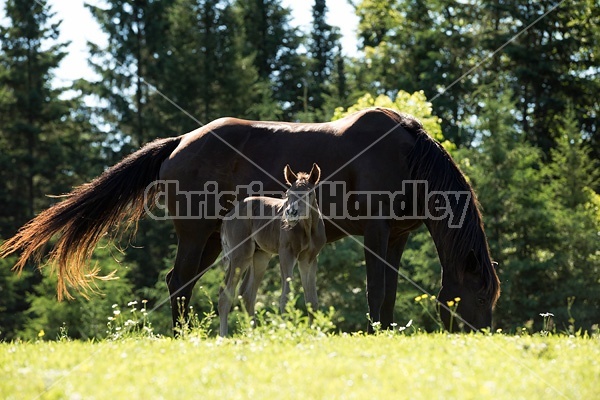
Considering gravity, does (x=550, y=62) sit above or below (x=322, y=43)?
below

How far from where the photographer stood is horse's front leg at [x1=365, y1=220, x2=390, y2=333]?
352 inches

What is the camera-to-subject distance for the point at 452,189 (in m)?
8.79

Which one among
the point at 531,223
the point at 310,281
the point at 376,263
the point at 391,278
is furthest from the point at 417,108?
the point at 310,281

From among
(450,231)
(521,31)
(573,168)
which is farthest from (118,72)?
(450,231)

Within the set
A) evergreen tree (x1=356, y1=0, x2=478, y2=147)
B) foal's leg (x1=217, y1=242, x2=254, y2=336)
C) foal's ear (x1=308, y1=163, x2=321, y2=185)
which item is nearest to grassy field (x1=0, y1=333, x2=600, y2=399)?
foal's leg (x1=217, y1=242, x2=254, y2=336)

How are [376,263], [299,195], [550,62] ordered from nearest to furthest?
[299,195] < [376,263] < [550,62]

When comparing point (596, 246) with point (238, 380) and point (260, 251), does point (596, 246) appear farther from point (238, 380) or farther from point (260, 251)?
point (238, 380)

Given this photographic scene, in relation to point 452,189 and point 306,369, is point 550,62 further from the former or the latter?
point 306,369

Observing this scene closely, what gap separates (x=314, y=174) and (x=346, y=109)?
2549cm

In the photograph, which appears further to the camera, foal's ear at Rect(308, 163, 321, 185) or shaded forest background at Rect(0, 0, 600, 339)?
shaded forest background at Rect(0, 0, 600, 339)

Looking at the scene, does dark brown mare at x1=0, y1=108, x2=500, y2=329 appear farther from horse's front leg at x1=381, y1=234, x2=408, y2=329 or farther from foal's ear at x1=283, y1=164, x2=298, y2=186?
foal's ear at x1=283, y1=164, x2=298, y2=186

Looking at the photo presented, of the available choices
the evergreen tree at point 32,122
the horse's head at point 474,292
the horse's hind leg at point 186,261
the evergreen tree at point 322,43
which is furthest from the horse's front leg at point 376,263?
the evergreen tree at point 322,43

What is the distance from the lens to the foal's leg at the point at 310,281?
8.37m

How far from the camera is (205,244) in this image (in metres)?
10.2
